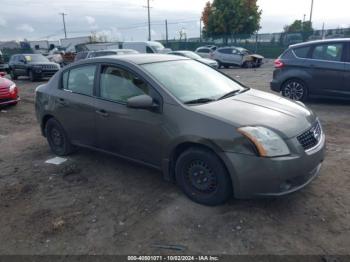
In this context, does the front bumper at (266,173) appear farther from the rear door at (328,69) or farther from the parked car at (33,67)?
the parked car at (33,67)

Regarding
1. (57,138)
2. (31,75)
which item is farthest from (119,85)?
(31,75)

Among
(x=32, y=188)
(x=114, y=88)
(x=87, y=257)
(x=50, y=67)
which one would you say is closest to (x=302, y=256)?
(x=87, y=257)

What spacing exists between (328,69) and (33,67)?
14480 mm

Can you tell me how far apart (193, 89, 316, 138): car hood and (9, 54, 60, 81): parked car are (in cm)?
1535

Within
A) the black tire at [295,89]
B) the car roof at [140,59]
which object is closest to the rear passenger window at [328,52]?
the black tire at [295,89]

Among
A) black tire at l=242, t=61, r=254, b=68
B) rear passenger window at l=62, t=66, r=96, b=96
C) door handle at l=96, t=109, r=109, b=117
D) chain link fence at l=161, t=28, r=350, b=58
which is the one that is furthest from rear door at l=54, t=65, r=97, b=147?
chain link fence at l=161, t=28, r=350, b=58

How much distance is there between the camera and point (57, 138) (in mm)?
5379

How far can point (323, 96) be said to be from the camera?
8.29 m

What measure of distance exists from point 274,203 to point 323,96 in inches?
223

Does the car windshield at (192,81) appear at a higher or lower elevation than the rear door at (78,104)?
higher

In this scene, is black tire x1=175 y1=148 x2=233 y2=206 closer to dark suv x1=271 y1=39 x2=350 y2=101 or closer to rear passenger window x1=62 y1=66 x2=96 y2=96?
rear passenger window x1=62 y1=66 x2=96 y2=96

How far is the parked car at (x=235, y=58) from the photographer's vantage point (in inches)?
957

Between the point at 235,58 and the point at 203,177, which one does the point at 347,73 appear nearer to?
the point at 203,177

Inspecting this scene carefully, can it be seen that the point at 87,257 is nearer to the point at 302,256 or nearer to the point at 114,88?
the point at 302,256
